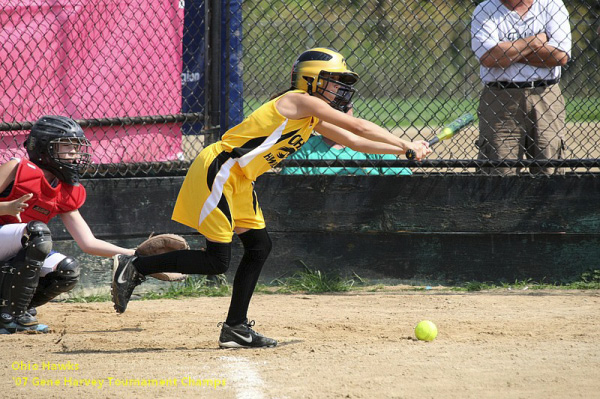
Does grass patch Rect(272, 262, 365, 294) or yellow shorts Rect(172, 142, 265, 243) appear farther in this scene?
grass patch Rect(272, 262, 365, 294)

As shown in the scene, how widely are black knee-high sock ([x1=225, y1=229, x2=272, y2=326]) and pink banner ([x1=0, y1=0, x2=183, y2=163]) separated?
235cm

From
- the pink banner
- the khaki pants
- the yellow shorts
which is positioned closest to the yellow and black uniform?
the yellow shorts

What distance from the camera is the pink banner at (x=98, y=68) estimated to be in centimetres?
614

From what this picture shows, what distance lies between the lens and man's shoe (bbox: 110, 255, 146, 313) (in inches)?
183

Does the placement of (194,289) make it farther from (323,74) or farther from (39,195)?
(323,74)

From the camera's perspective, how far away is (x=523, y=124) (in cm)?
644

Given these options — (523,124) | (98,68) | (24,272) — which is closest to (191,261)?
(24,272)

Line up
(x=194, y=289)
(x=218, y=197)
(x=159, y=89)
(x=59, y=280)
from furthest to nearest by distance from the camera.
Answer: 1. (x=159, y=89)
2. (x=194, y=289)
3. (x=59, y=280)
4. (x=218, y=197)

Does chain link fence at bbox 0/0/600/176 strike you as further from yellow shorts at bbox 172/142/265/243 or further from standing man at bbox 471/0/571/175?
yellow shorts at bbox 172/142/265/243

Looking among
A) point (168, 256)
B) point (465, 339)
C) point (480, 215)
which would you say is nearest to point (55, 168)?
point (168, 256)

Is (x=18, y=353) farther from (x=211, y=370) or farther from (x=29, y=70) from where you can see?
(x=29, y=70)

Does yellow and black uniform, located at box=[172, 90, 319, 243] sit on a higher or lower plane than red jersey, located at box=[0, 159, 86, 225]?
higher

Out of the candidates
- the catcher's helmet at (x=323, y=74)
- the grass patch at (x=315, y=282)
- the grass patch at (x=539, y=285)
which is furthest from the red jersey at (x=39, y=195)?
the grass patch at (x=539, y=285)

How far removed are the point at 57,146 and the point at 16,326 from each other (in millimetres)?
1125
